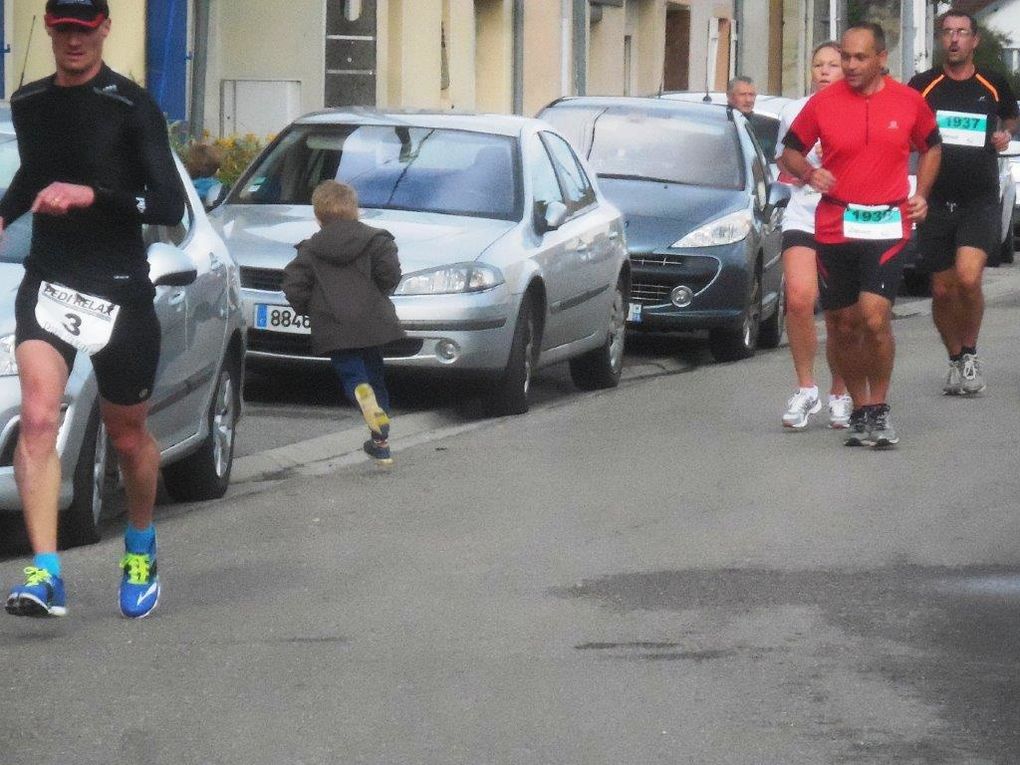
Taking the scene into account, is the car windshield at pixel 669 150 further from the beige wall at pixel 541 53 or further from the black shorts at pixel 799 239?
the beige wall at pixel 541 53

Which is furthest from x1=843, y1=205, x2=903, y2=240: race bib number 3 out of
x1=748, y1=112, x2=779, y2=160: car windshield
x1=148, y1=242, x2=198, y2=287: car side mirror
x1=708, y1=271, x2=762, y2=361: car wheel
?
x1=748, y1=112, x2=779, y2=160: car windshield

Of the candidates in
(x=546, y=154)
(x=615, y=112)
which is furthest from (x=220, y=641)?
(x=615, y=112)

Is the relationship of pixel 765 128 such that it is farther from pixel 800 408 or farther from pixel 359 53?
pixel 800 408

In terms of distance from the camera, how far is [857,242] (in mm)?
11320

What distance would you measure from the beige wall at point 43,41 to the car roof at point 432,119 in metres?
6.28

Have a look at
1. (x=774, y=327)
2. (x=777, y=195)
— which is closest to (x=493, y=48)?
(x=774, y=327)

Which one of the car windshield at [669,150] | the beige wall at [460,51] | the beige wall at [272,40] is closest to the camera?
the car windshield at [669,150]

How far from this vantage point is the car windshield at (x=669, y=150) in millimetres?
17547

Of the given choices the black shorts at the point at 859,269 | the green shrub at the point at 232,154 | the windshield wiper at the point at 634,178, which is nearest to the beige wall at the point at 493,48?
the green shrub at the point at 232,154

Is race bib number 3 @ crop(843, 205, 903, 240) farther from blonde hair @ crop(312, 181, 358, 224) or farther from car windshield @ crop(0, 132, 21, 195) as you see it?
car windshield @ crop(0, 132, 21, 195)

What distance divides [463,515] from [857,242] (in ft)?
8.90

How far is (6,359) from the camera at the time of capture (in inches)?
320

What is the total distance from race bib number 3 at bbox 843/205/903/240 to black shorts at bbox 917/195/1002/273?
88.6 inches

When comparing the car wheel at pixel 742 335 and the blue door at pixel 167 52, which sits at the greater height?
the blue door at pixel 167 52
